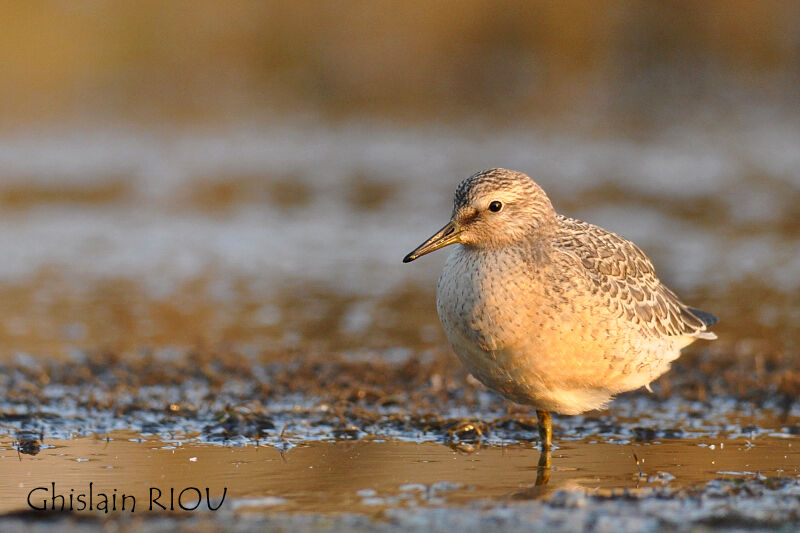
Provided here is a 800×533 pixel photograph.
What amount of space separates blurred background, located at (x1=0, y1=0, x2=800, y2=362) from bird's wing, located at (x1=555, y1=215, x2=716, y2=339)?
8.64 feet

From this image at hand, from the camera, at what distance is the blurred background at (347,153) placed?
488 inches

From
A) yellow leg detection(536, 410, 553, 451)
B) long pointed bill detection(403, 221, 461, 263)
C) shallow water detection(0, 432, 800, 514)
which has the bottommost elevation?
shallow water detection(0, 432, 800, 514)

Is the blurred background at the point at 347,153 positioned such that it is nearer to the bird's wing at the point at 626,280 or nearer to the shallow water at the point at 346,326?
the shallow water at the point at 346,326

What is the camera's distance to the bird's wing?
Answer: 7402 mm

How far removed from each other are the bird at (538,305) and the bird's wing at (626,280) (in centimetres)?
1

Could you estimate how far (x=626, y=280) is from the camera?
7.70m

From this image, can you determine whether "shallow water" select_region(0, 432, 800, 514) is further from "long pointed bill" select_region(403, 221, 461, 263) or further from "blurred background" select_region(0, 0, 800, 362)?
"blurred background" select_region(0, 0, 800, 362)

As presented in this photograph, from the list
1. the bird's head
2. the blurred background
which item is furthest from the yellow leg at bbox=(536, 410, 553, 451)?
the blurred background

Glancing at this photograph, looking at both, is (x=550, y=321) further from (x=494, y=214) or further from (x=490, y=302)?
(x=494, y=214)

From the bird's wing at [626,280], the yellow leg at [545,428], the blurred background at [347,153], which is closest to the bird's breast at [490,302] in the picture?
the bird's wing at [626,280]

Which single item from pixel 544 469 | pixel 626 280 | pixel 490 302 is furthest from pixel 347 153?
pixel 544 469

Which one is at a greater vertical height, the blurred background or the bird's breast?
the blurred background

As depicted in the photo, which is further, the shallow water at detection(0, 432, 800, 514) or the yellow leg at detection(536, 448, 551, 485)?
the yellow leg at detection(536, 448, 551, 485)

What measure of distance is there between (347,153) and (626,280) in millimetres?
13136
